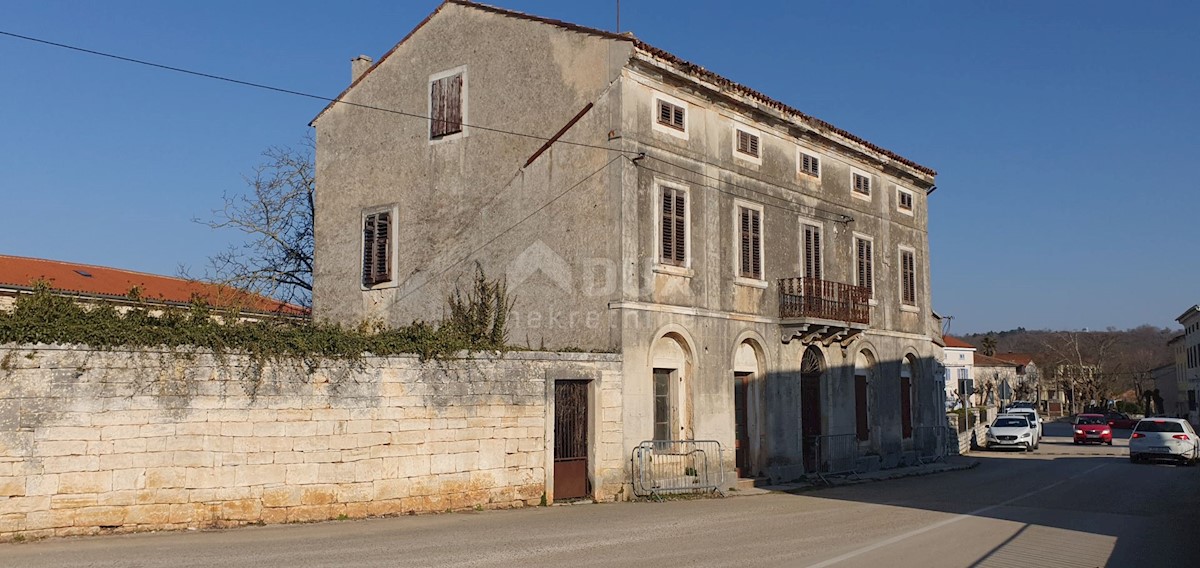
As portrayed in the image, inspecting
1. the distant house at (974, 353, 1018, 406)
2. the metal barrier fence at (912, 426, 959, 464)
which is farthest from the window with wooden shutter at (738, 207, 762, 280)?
the distant house at (974, 353, 1018, 406)

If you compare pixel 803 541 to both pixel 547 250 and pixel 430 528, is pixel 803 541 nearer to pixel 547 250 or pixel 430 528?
pixel 430 528

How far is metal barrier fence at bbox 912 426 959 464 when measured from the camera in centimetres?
3180

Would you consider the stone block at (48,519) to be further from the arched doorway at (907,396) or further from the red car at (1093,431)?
the red car at (1093,431)

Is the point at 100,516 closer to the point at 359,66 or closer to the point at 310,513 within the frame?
the point at 310,513

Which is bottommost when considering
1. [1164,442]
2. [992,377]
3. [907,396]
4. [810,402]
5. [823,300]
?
[1164,442]

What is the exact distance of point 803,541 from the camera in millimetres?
12664

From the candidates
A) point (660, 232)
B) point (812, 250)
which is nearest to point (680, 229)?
point (660, 232)

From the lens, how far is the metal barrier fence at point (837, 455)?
26.1m

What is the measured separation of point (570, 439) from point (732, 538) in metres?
6.12

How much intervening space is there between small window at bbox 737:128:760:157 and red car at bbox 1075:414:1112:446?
31.0 meters

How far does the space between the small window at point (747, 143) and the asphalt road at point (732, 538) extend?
8.74 metres

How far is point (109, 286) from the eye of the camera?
36250 millimetres

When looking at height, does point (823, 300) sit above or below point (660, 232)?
below

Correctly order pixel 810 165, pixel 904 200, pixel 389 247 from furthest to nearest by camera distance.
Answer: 1. pixel 904 200
2. pixel 810 165
3. pixel 389 247
